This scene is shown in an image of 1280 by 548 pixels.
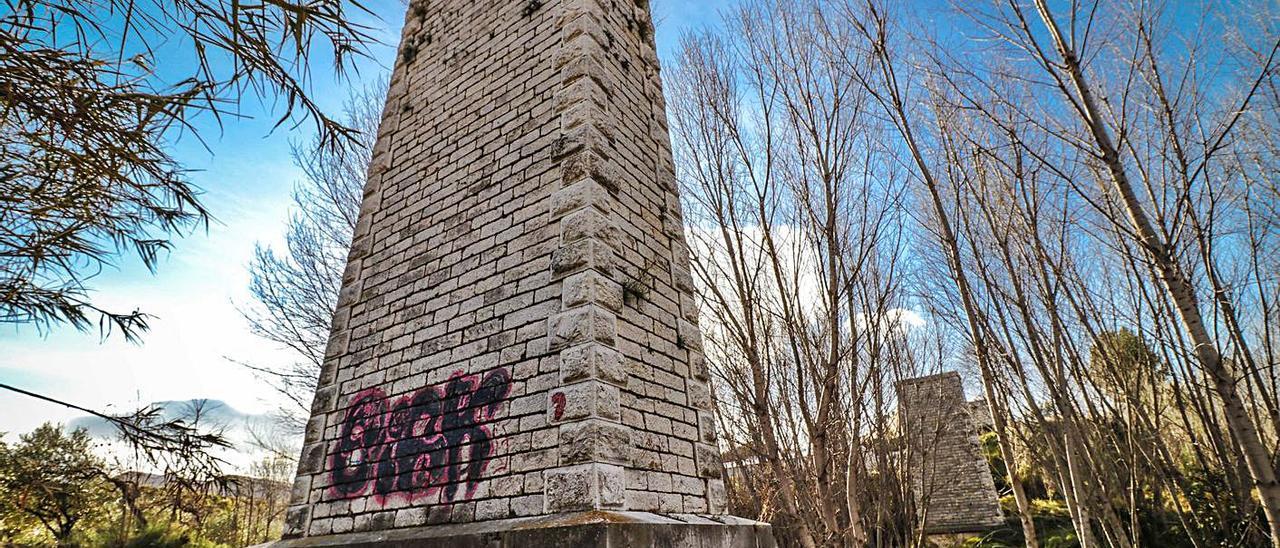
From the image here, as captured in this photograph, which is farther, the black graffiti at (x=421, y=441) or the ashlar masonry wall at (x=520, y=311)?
the black graffiti at (x=421, y=441)

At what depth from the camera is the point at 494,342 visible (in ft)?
10.6

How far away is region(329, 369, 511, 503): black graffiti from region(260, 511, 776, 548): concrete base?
0.25m

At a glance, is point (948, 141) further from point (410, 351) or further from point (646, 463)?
point (410, 351)

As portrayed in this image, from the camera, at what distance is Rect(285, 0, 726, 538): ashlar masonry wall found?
9.43ft

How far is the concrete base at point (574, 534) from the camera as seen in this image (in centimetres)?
230

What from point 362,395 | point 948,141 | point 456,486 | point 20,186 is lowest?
point 456,486

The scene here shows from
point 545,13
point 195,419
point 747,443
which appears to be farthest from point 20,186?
point 747,443

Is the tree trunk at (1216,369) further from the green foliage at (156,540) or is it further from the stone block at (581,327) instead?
the green foliage at (156,540)

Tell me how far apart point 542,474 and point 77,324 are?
5.58 m

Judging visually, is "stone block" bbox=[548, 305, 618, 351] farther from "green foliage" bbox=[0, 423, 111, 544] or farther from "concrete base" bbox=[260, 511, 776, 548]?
"green foliage" bbox=[0, 423, 111, 544]

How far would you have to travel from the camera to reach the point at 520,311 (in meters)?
3.23

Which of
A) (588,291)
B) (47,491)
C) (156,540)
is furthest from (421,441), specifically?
(156,540)

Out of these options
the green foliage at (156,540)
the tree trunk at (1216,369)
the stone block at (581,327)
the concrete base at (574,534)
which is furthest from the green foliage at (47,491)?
the tree trunk at (1216,369)

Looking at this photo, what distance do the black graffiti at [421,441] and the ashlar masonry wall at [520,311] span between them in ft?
0.04
